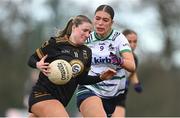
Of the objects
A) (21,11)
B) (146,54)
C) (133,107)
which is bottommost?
(133,107)

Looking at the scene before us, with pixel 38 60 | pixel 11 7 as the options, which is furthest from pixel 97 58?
pixel 11 7

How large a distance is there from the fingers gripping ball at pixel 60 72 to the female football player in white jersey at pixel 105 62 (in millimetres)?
762

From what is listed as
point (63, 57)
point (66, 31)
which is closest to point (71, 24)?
point (66, 31)

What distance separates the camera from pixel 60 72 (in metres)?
7.95

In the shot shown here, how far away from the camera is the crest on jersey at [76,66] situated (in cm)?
820

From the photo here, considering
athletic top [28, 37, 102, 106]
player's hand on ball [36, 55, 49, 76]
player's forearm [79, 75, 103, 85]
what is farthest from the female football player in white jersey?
player's hand on ball [36, 55, 49, 76]

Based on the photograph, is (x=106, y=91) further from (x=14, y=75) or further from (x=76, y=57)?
(x=14, y=75)

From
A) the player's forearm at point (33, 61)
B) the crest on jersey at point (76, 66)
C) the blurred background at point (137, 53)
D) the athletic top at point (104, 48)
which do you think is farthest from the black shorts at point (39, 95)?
the blurred background at point (137, 53)

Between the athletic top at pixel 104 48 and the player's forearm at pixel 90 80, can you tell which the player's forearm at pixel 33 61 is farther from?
the athletic top at pixel 104 48

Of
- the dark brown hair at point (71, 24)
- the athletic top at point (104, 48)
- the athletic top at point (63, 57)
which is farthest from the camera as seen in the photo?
the athletic top at point (104, 48)

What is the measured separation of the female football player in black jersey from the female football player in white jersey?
0.48 m

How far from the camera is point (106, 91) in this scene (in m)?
9.73

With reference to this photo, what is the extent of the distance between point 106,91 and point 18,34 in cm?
2192

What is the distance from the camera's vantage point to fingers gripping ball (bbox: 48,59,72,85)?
26.1ft
